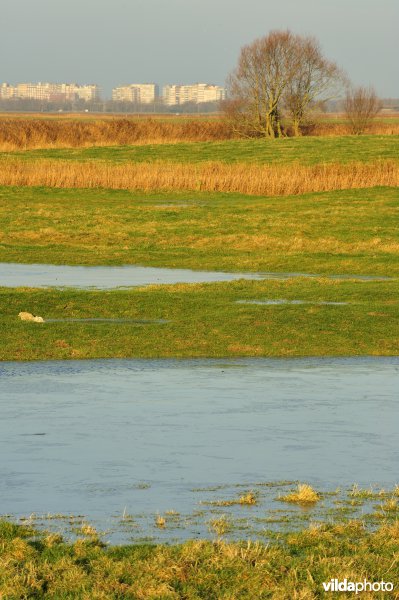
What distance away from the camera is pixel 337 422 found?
11773 millimetres

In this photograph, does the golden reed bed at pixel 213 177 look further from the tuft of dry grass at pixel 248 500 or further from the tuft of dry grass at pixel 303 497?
the tuft of dry grass at pixel 248 500

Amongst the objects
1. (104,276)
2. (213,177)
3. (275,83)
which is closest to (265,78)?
(275,83)

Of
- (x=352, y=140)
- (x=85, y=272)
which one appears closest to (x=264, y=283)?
(x=85, y=272)

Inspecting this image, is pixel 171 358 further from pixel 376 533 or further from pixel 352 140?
pixel 352 140

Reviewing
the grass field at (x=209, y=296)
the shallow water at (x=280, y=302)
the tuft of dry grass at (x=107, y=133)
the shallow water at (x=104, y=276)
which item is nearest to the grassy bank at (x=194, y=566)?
the grass field at (x=209, y=296)

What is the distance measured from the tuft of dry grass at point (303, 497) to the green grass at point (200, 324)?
727 cm

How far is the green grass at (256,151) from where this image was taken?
199ft

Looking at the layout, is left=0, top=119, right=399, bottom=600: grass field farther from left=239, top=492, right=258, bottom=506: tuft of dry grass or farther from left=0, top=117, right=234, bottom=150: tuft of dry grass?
left=0, top=117, right=234, bottom=150: tuft of dry grass

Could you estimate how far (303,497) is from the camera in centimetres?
878

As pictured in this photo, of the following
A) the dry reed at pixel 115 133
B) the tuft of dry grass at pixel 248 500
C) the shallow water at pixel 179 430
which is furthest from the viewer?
the dry reed at pixel 115 133

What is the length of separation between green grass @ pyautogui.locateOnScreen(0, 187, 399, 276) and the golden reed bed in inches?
83.2

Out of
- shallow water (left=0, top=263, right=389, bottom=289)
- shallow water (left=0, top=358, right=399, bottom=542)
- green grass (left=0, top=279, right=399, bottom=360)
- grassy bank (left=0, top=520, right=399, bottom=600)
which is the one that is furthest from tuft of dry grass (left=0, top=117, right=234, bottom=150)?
grassy bank (left=0, top=520, right=399, bottom=600)

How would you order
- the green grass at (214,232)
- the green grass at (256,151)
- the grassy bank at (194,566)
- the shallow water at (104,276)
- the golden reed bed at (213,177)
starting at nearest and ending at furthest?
the grassy bank at (194,566) → the shallow water at (104,276) → the green grass at (214,232) → the golden reed bed at (213,177) → the green grass at (256,151)

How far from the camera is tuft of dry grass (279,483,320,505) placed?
28.8 ft
